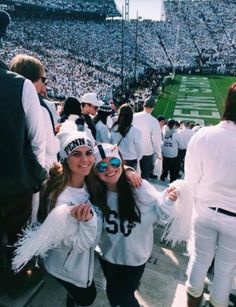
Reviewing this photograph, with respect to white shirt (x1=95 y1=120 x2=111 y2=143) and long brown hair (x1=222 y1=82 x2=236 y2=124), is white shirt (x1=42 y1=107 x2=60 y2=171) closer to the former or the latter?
long brown hair (x1=222 y1=82 x2=236 y2=124)

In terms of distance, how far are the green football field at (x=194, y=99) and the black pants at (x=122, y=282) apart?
18997mm

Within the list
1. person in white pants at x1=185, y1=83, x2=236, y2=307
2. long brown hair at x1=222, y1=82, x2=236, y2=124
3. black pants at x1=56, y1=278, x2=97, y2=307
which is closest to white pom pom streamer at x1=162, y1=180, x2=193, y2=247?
person in white pants at x1=185, y1=83, x2=236, y2=307

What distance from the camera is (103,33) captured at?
147 ft

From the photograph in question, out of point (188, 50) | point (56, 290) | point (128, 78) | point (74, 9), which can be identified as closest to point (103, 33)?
point (74, 9)

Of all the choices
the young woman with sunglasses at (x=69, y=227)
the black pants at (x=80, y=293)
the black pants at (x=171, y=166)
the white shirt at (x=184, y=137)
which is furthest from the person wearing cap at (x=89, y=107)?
the white shirt at (x=184, y=137)

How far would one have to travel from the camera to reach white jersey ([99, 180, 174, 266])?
7.30 ft

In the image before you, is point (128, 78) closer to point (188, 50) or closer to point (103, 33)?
point (103, 33)

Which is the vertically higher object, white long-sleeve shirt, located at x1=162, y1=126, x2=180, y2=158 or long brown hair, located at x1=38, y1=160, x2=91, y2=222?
long brown hair, located at x1=38, y1=160, x2=91, y2=222

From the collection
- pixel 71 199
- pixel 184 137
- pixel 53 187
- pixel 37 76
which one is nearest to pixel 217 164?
pixel 71 199

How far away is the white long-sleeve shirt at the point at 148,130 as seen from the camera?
4.80m

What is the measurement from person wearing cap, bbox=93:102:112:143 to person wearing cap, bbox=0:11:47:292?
202 centimetres

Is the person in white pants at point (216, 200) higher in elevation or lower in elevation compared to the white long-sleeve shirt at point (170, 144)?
higher

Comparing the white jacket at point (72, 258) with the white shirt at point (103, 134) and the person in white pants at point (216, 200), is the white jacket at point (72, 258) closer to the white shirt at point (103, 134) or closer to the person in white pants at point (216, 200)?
the person in white pants at point (216, 200)

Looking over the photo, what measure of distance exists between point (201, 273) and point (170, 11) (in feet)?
198
